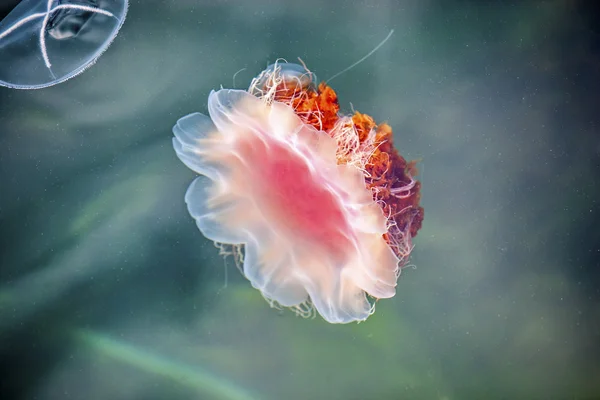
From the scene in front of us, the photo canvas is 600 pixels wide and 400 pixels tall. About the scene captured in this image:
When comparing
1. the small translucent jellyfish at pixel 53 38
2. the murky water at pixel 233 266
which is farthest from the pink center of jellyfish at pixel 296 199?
the small translucent jellyfish at pixel 53 38

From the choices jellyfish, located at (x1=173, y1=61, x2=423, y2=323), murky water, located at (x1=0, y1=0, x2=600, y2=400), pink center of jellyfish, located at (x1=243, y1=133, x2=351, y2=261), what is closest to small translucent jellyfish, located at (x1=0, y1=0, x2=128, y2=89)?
murky water, located at (x1=0, y1=0, x2=600, y2=400)

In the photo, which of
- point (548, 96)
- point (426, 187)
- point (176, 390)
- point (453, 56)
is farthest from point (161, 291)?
point (548, 96)

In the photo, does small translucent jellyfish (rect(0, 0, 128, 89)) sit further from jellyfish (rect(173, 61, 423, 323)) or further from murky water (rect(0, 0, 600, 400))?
jellyfish (rect(173, 61, 423, 323))

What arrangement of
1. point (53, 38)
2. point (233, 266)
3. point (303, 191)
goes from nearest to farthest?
point (303, 191) → point (53, 38) → point (233, 266)

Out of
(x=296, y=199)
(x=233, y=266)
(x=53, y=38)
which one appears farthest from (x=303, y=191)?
(x=53, y=38)

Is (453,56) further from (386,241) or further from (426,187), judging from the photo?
(386,241)

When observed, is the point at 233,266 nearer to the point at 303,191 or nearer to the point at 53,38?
the point at 303,191

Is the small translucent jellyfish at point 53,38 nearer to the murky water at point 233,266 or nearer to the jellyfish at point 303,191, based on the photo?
the murky water at point 233,266
